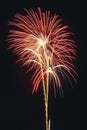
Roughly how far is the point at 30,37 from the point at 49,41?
0.53 metres

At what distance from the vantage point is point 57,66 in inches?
494

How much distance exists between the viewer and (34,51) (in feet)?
40.6

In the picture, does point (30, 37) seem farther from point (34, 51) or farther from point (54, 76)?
point (54, 76)

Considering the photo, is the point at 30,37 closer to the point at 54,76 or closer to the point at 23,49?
the point at 23,49

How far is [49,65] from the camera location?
12406mm

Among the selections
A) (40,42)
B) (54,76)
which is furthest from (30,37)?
(54,76)

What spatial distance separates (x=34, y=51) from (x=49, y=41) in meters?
0.45

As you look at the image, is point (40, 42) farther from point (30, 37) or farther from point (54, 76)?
point (54, 76)

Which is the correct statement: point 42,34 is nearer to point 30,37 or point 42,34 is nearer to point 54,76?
point 30,37

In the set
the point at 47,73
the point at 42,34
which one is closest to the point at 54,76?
the point at 47,73

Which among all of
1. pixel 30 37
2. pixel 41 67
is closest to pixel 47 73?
pixel 41 67

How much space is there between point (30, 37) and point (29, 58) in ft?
1.90

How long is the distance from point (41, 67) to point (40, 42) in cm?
61

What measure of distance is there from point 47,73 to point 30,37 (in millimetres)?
965
